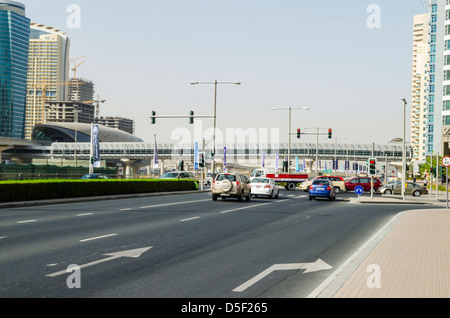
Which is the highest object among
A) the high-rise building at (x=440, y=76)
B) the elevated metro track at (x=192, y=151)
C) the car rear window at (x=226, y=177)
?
the high-rise building at (x=440, y=76)

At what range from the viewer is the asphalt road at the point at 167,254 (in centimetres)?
764

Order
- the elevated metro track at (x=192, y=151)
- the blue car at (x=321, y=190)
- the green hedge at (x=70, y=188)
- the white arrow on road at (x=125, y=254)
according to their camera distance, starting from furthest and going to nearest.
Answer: the elevated metro track at (x=192, y=151), the blue car at (x=321, y=190), the green hedge at (x=70, y=188), the white arrow on road at (x=125, y=254)

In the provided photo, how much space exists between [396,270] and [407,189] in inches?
1747

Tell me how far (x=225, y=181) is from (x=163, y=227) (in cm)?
1427

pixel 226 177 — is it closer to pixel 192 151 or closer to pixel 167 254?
pixel 167 254

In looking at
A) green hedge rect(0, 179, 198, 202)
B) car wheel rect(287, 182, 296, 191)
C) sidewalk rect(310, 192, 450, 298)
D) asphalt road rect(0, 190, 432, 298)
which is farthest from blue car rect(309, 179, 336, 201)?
sidewalk rect(310, 192, 450, 298)

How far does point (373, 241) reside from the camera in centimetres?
1309

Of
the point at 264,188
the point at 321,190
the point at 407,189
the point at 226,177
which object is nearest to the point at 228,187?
the point at 226,177

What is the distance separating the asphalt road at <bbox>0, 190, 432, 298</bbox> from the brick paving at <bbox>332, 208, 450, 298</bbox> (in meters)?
0.74

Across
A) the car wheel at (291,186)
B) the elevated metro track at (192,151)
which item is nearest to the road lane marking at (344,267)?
the car wheel at (291,186)

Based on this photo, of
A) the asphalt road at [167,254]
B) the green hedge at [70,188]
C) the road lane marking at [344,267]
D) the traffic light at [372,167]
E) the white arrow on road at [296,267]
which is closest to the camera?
the road lane marking at [344,267]

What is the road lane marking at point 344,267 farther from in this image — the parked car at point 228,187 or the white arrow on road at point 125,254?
the parked car at point 228,187

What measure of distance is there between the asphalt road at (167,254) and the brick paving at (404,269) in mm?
737

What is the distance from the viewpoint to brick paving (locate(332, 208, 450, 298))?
7.25m
